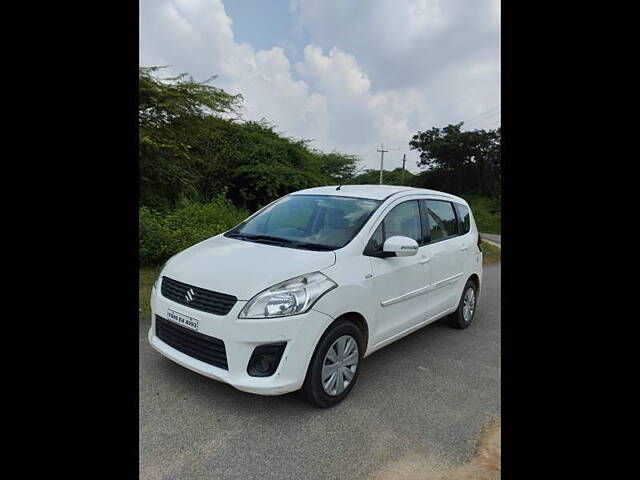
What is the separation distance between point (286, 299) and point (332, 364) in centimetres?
65

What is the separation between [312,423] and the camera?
2.79 m

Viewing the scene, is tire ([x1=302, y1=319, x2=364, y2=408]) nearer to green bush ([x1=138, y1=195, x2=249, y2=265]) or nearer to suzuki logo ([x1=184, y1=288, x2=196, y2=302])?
suzuki logo ([x1=184, y1=288, x2=196, y2=302])

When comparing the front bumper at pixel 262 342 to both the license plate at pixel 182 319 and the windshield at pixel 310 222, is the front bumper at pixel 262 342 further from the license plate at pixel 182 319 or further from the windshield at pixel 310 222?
the windshield at pixel 310 222

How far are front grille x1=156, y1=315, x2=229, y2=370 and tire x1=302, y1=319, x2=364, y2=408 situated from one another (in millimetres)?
604

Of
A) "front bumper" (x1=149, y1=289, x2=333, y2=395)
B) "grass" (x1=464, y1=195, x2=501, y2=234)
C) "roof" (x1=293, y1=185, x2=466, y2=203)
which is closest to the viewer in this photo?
"front bumper" (x1=149, y1=289, x2=333, y2=395)

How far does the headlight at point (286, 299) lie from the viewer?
2693 mm

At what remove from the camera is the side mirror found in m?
3.33

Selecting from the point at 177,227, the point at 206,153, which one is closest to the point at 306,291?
the point at 177,227

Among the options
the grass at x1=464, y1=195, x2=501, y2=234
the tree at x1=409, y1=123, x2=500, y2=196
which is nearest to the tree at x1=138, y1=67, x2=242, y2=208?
the grass at x1=464, y1=195, x2=501, y2=234
